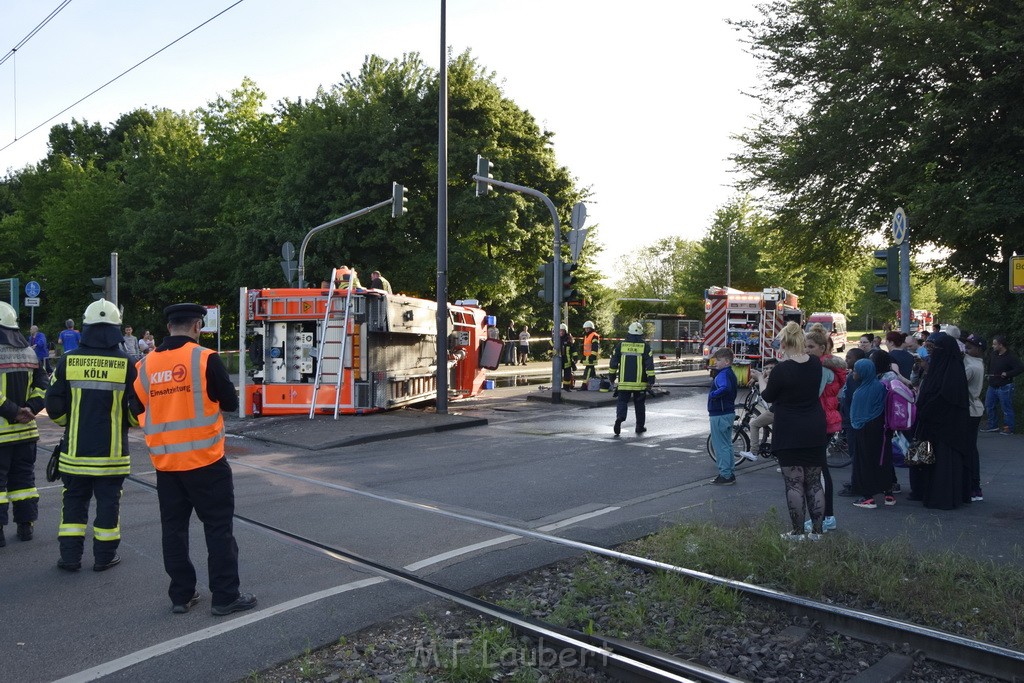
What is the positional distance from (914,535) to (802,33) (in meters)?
18.1

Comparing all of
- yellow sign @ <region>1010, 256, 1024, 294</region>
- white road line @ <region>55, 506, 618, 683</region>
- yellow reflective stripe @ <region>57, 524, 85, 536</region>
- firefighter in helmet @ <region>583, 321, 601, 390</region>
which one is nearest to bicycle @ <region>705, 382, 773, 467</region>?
yellow sign @ <region>1010, 256, 1024, 294</region>

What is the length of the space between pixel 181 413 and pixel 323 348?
9.93 metres

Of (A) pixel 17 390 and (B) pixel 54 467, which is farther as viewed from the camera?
(B) pixel 54 467

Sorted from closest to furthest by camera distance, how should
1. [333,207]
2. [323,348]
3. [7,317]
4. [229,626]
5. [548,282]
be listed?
[229,626] < [7,317] < [323,348] < [548,282] < [333,207]

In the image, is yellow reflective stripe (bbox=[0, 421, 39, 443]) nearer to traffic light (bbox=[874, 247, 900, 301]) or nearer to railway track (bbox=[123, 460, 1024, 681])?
railway track (bbox=[123, 460, 1024, 681])

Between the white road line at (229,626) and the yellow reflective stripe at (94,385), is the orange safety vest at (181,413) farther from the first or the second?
the yellow reflective stripe at (94,385)

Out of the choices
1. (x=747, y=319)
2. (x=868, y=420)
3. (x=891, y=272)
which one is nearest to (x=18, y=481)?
(x=868, y=420)

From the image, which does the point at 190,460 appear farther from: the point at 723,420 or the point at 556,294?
the point at 556,294

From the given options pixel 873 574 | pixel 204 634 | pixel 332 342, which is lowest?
pixel 204 634

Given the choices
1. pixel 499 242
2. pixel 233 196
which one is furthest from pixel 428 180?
pixel 233 196

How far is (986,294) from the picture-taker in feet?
60.8

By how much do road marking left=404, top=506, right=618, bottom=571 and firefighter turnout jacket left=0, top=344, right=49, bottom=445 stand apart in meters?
3.30

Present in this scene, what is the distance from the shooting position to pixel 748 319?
987 inches

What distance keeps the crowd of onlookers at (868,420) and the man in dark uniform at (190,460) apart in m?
4.04
